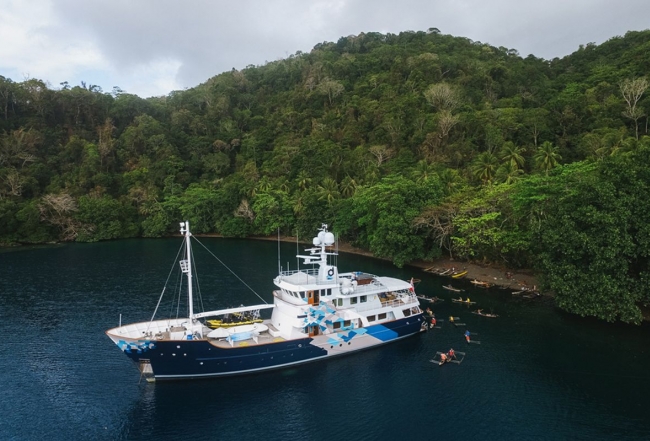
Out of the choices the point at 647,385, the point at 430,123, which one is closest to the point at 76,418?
the point at 647,385

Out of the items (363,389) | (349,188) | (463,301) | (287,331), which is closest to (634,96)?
(349,188)

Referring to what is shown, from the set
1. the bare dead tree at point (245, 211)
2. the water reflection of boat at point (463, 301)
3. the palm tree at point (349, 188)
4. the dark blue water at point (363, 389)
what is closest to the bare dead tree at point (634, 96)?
the dark blue water at point (363, 389)

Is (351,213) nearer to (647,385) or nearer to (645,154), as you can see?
(645,154)

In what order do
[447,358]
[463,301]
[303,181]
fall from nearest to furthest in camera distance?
[447,358], [463,301], [303,181]

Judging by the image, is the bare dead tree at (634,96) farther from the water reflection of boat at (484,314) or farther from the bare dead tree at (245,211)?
the bare dead tree at (245,211)

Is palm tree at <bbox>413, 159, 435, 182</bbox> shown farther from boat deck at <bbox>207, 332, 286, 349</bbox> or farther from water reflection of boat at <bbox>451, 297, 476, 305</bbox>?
boat deck at <bbox>207, 332, 286, 349</bbox>

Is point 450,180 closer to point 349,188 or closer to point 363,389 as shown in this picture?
point 349,188

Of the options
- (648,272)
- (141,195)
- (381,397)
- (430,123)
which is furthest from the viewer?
(141,195)
